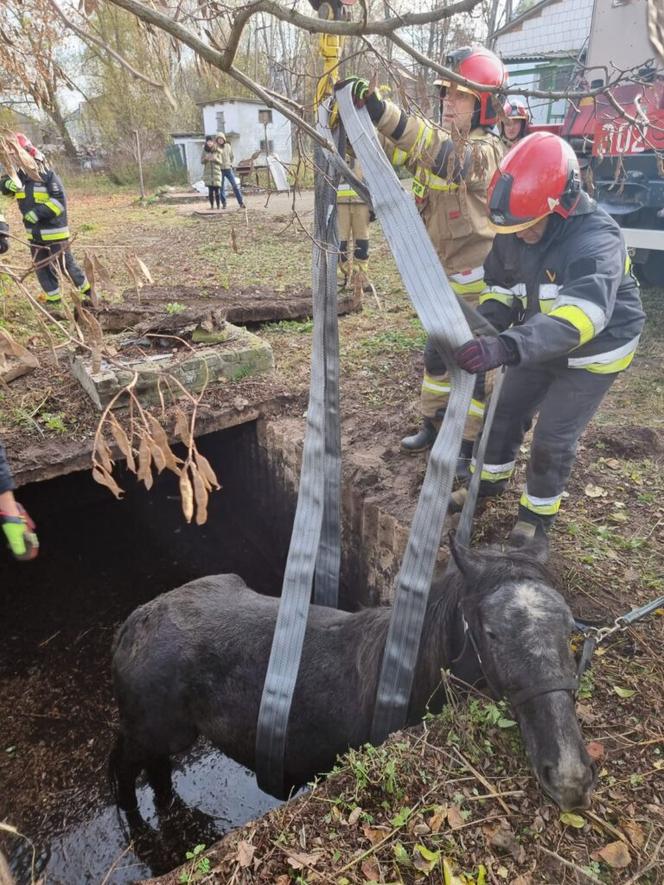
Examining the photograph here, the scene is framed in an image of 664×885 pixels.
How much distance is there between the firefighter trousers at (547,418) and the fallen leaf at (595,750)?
1.45 meters

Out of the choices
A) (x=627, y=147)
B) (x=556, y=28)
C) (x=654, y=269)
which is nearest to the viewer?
(x=627, y=147)

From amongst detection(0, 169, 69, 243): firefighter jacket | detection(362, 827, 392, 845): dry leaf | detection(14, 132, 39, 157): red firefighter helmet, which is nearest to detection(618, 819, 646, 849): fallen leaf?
detection(362, 827, 392, 845): dry leaf

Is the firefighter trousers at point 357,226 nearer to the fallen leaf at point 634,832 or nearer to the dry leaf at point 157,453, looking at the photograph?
the dry leaf at point 157,453

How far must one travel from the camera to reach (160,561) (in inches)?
247

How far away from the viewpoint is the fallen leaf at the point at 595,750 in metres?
2.37

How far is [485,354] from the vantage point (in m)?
2.59

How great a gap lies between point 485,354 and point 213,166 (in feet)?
61.7

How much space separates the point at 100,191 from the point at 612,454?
30.1 meters

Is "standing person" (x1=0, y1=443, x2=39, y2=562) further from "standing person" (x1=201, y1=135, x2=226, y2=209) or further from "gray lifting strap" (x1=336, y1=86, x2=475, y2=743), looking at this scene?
"standing person" (x1=201, y1=135, x2=226, y2=209)

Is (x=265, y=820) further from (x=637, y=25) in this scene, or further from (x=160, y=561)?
(x=637, y=25)

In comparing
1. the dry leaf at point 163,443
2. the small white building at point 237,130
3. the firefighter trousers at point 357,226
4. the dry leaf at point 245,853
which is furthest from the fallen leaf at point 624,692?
the small white building at point 237,130

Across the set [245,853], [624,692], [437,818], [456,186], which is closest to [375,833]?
[437,818]

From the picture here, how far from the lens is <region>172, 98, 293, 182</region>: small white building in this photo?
90.4ft

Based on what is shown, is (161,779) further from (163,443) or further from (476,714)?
(163,443)
